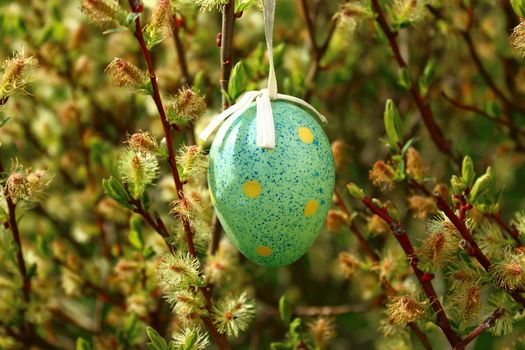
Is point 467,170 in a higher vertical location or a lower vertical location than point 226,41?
lower

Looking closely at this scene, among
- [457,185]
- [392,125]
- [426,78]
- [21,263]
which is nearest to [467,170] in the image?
[457,185]

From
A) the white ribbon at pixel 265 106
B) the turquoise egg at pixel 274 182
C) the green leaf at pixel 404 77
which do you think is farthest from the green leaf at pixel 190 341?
the green leaf at pixel 404 77

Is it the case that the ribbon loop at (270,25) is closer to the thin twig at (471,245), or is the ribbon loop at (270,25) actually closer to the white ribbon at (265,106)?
the white ribbon at (265,106)

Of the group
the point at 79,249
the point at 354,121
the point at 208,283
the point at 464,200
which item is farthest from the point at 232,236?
the point at 354,121

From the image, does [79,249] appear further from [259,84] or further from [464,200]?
[464,200]

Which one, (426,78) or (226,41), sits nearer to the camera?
(226,41)

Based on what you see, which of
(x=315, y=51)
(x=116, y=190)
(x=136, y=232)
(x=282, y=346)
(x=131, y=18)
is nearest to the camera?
(x=131, y=18)

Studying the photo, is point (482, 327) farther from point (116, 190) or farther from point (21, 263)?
point (21, 263)

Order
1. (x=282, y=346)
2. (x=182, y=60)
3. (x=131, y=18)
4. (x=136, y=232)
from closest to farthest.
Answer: (x=131, y=18), (x=282, y=346), (x=136, y=232), (x=182, y=60)
